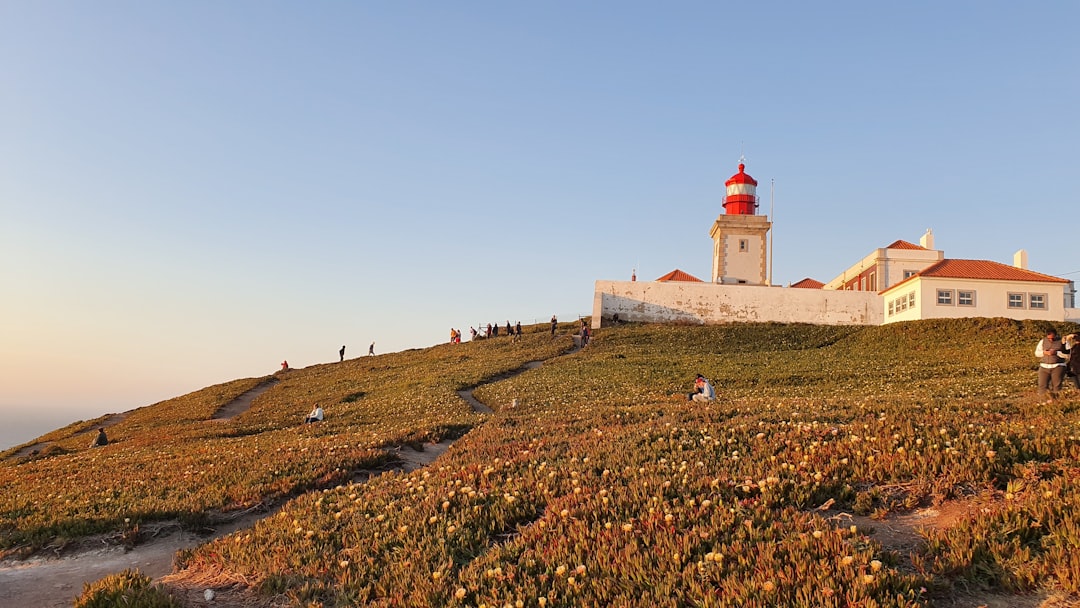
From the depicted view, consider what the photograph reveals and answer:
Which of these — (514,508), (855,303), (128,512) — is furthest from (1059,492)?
(855,303)

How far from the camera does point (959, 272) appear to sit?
52656 mm

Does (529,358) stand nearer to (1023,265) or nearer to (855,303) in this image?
(855,303)

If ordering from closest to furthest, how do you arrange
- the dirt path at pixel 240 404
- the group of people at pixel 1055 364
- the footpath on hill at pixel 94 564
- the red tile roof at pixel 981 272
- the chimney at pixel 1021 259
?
1. the footpath on hill at pixel 94 564
2. the group of people at pixel 1055 364
3. the dirt path at pixel 240 404
4. the red tile roof at pixel 981 272
5. the chimney at pixel 1021 259

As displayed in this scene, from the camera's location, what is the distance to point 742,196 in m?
79.6

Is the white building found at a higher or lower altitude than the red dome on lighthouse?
lower

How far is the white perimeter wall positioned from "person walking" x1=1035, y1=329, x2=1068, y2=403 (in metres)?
45.9

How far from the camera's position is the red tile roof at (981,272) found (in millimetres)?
51562

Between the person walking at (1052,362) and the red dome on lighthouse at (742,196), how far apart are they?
208 feet

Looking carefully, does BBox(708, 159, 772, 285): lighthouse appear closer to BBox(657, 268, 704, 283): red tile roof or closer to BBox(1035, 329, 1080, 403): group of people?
BBox(657, 268, 704, 283): red tile roof

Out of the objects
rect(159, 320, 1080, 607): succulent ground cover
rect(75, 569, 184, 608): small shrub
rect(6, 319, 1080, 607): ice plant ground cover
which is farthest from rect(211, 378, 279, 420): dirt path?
rect(75, 569, 184, 608): small shrub

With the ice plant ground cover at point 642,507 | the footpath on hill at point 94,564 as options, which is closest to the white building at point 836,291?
the ice plant ground cover at point 642,507

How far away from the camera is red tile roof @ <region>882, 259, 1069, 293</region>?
51.6 meters

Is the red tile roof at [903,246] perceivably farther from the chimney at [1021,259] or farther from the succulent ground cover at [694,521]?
the succulent ground cover at [694,521]

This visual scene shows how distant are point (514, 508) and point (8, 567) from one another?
8.03 meters
